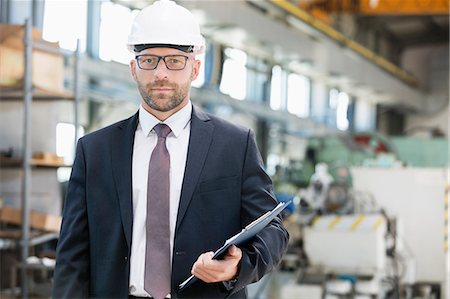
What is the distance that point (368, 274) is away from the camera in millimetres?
4859

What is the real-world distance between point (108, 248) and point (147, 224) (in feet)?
0.36

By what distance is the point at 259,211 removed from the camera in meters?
1.54

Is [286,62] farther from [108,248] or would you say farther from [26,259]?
[108,248]

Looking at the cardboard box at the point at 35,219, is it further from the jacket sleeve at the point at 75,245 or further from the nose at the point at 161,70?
the nose at the point at 161,70

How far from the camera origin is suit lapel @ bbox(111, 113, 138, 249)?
1.52 meters

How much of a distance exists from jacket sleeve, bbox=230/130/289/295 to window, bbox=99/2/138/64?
5.89 m

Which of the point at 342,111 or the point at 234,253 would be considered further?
the point at 342,111

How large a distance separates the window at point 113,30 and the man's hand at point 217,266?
20.0 ft

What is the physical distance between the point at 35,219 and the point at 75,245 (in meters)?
3.17

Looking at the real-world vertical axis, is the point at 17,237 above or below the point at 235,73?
below

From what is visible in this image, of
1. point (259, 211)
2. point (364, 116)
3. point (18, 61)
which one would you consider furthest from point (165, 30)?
point (364, 116)

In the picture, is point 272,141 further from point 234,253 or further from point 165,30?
point 234,253

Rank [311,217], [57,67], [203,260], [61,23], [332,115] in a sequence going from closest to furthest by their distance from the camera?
[203,260] → [57,67] → [311,217] → [61,23] → [332,115]

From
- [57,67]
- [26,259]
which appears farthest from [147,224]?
[57,67]
